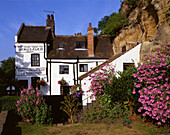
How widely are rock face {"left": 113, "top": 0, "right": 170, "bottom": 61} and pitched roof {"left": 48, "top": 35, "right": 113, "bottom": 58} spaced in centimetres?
200

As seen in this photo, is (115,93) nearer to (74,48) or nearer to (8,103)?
(8,103)

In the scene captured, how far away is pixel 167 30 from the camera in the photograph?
11.1 meters

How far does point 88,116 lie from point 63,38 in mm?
14977

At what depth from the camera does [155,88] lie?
6680 millimetres

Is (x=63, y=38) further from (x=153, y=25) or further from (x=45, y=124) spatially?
(x=45, y=124)

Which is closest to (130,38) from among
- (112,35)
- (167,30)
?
(112,35)

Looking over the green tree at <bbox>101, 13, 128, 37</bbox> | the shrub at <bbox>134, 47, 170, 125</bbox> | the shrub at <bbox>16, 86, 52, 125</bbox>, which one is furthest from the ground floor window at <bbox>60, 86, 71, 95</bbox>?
the shrub at <bbox>134, 47, 170, 125</bbox>

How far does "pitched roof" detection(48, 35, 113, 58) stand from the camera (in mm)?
19953

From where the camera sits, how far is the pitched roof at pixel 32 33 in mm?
19698

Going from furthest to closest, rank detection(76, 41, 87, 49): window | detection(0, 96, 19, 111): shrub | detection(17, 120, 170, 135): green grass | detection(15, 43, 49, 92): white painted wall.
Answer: detection(76, 41, 87, 49): window
detection(15, 43, 49, 92): white painted wall
detection(0, 96, 19, 111): shrub
detection(17, 120, 170, 135): green grass

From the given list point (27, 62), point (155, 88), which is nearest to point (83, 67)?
point (27, 62)

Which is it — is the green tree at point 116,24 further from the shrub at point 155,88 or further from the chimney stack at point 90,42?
the shrub at point 155,88

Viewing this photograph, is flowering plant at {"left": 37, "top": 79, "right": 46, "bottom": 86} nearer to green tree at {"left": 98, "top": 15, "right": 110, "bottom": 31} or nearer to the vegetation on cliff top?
the vegetation on cliff top

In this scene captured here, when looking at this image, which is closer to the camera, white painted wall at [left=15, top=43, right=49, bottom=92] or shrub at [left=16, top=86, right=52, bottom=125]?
shrub at [left=16, top=86, right=52, bottom=125]
